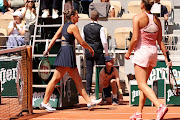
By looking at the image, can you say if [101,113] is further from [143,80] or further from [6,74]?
[6,74]

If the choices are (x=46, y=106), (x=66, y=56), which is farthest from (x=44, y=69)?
(x=46, y=106)

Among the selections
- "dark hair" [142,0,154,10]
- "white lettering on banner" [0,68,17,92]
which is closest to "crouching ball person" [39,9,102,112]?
"dark hair" [142,0,154,10]

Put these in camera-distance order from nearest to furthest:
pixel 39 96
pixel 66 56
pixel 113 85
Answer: pixel 66 56
pixel 39 96
pixel 113 85

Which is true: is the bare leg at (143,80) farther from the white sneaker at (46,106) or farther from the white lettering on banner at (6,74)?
the white lettering on banner at (6,74)

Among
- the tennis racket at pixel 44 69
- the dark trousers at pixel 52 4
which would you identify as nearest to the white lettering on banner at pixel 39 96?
the tennis racket at pixel 44 69

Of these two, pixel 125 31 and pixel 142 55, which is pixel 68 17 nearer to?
pixel 142 55

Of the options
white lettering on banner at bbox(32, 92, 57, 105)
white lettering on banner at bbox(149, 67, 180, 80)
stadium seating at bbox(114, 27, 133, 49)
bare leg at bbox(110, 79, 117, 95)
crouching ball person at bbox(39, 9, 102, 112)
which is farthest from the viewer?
stadium seating at bbox(114, 27, 133, 49)

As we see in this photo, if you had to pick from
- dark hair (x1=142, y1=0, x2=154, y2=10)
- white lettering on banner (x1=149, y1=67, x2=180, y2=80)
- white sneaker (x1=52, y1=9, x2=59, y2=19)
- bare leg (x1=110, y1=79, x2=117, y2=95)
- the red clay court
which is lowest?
the red clay court

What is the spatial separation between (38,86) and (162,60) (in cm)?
323

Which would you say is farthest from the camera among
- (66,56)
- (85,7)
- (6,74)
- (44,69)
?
(85,7)

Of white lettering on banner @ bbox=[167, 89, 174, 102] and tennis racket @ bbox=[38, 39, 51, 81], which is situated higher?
tennis racket @ bbox=[38, 39, 51, 81]

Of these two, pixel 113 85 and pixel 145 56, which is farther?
pixel 113 85

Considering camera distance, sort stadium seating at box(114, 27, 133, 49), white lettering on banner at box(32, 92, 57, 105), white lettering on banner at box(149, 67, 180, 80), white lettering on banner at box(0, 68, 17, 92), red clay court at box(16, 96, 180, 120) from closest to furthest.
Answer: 1. red clay court at box(16, 96, 180, 120)
2. white lettering on banner at box(32, 92, 57, 105)
3. white lettering on banner at box(149, 67, 180, 80)
4. white lettering on banner at box(0, 68, 17, 92)
5. stadium seating at box(114, 27, 133, 49)

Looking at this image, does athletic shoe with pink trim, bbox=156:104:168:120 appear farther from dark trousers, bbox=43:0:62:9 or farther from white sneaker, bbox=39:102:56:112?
dark trousers, bbox=43:0:62:9
